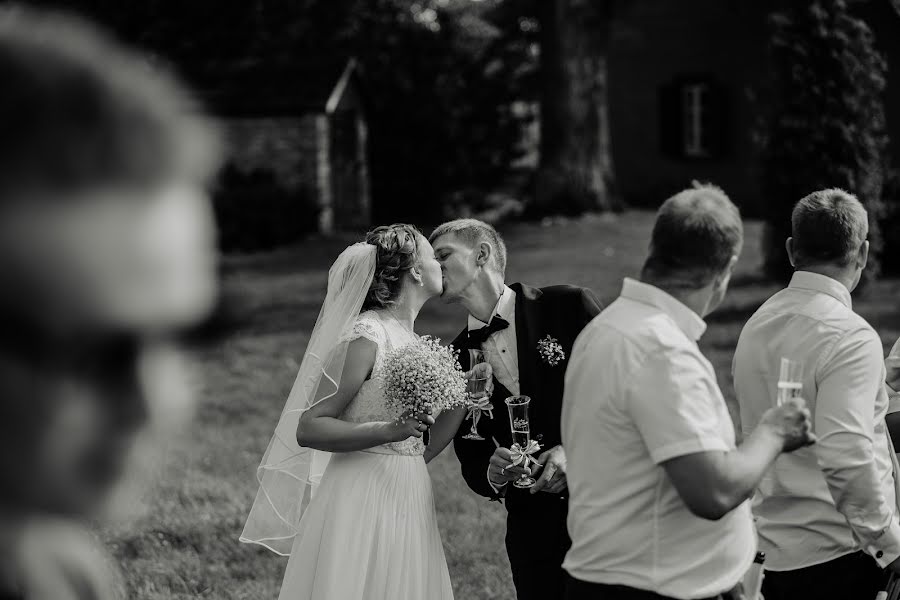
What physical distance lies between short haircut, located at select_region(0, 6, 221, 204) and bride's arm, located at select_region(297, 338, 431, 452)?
3.29 metres

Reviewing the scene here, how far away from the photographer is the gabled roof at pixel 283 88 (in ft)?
83.5

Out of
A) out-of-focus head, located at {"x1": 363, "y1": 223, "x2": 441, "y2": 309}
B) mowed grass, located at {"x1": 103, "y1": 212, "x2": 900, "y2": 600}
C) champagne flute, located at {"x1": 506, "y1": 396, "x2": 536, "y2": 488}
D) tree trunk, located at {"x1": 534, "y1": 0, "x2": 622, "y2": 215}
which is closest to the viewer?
champagne flute, located at {"x1": 506, "y1": 396, "x2": 536, "y2": 488}

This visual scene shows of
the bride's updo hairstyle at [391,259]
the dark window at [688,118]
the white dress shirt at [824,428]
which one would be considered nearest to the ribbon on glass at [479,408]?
the bride's updo hairstyle at [391,259]

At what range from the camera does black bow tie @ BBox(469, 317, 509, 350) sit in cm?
474

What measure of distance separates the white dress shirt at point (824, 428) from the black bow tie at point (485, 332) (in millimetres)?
1021

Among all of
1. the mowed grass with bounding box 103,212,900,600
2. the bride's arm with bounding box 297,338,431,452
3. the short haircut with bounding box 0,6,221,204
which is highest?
the short haircut with bounding box 0,6,221,204

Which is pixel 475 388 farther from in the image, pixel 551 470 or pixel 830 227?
pixel 830 227

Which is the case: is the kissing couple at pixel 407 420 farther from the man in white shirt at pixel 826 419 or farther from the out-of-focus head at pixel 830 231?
the out-of-focus head at pixel 830 231

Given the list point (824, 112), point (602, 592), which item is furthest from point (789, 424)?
point (824, 112)

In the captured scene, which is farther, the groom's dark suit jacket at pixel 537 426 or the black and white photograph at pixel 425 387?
the groom's dark suit jacket at pixel 537 426

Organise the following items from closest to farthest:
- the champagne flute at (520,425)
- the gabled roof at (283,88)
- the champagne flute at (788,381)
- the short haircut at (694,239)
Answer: the short haircut at (694,239)
the champagne flute at (788,381)
the champagne flute at (520,425)
the gabled roof at (283,88)

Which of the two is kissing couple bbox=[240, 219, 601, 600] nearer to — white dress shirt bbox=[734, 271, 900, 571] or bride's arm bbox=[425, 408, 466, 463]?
bride's arm bbox=[425, 408, 466, 463]

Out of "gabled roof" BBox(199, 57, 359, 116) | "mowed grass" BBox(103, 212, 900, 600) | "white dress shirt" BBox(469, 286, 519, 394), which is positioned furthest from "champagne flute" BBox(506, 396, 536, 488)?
"gabled roof" BBox(199, 57, 359, 116)

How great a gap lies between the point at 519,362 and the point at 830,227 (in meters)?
1.40
